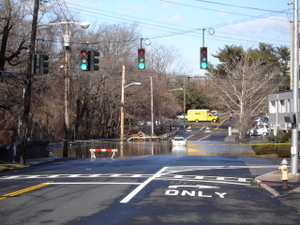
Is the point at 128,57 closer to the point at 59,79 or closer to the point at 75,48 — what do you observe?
the point at 75,48

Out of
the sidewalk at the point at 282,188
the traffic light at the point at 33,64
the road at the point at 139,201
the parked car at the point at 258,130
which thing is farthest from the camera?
the parked car at the point at 258,130

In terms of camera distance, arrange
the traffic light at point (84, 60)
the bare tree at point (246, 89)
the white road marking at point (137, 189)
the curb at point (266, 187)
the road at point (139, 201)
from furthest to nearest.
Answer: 1. the bare tree at point (246, 89)
2. the traffic light at point (84, 60)
3. the curb at point (266, 187)
4. the white road marking at point (137, 189)
5. the road at point (139, 201)

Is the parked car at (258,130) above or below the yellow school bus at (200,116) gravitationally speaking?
below

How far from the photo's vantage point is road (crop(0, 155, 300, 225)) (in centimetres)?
1037

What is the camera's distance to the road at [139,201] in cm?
1037

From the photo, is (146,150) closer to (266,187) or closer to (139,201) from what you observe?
(266,187)

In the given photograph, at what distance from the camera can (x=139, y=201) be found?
12742mm

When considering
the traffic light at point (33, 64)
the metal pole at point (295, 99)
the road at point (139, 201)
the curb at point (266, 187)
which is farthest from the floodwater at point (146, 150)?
the curb at point (266, 187)

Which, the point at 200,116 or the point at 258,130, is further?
the point at 200,116

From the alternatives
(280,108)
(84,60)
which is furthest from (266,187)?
(280,108)

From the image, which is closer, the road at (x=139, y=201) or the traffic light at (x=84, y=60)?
the road at (x=139, y=201)

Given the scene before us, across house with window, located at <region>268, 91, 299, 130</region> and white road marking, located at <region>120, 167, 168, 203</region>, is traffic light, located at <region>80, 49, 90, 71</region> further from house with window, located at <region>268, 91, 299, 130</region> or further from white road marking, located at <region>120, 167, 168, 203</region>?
house with window, located at <region>268, 91, 299, 130</region>

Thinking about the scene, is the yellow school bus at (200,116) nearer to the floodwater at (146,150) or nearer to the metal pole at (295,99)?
the floodwater at (146,150)

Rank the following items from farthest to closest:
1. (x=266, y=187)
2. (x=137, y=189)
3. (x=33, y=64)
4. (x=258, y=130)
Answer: (x=258, y=130) < (x=33, y=64) < (x=266, y=187) < (x=137, y=189)
